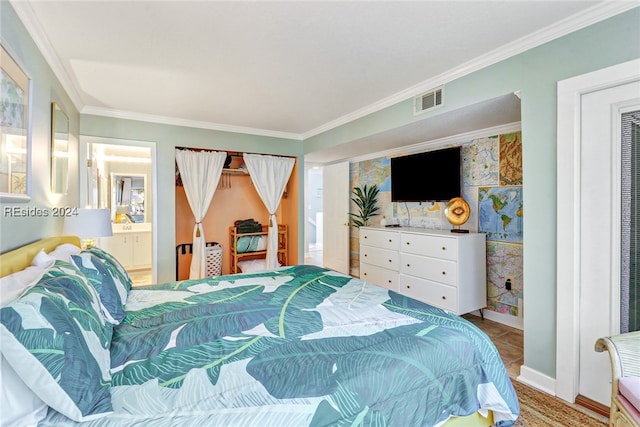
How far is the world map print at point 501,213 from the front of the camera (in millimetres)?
3234

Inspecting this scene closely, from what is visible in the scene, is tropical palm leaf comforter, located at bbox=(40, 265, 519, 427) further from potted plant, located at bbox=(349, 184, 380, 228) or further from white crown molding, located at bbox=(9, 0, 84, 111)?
potted plant, located at bbox=(349, 184, 380, 228)

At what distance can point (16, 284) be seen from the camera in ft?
4.23

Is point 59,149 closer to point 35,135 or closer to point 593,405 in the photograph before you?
point 35,135

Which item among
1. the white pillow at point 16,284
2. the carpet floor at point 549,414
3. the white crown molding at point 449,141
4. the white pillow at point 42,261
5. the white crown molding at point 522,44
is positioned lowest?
the carpet floor at point 549,414

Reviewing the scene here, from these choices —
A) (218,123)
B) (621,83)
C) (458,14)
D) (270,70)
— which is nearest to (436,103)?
(458,14)

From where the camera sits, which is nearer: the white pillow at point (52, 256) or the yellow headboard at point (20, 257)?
the yellow headboard at point (20, 257)

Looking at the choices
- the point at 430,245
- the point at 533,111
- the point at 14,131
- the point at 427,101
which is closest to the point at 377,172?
the point at 430,245

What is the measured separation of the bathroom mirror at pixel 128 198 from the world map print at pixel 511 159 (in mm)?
5479

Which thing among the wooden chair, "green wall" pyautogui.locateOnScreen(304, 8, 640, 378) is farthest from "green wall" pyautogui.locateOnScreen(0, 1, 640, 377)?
the wooden chair

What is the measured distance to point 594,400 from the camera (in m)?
1.91

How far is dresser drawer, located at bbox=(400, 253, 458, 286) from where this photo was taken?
10.7 ft

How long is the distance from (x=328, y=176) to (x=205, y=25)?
4079 mm

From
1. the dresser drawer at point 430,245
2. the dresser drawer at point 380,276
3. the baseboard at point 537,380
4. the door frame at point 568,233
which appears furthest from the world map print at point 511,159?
the baseboard at point 537,380

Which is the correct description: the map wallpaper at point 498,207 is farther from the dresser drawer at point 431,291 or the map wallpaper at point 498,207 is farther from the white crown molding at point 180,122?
the white crown molding at point 180,122
